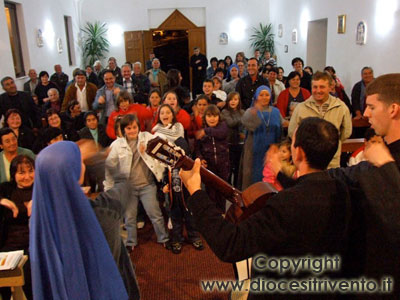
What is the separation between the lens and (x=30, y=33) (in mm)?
8508

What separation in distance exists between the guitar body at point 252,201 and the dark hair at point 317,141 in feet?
1.63

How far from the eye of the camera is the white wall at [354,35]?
6.00 meters

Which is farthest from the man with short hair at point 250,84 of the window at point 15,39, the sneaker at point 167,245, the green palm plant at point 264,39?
the green palm plant at point 264,39

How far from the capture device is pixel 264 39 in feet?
44.4

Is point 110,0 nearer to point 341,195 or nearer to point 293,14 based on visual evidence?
point 293,14

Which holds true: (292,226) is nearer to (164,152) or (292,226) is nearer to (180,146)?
(164,152)

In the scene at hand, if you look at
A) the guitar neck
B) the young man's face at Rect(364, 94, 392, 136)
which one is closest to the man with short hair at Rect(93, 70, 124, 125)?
the guitar neck

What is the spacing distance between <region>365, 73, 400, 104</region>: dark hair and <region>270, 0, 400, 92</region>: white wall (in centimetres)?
463

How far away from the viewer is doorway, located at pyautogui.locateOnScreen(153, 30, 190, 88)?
45.4 ft

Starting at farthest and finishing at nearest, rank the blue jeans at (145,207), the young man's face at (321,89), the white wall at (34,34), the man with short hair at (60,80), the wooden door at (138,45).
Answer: the wooden door at (138,45), the man with short hair at (60,80), the white wall at (34,34), the blue jeans at (145,207), the young man's face at (321,89)

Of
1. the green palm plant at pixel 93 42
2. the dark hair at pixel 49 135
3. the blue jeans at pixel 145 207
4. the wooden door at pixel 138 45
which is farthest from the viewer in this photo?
the wooden door at pixel 138 45

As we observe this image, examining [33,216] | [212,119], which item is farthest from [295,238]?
[212,119]

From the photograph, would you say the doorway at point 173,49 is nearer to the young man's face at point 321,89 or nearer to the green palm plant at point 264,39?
the green palm plant at point 264,39

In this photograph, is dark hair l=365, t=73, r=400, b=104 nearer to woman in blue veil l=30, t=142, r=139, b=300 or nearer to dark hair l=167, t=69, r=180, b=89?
woman in blue veil l=30, t=142, r=139, b=300
